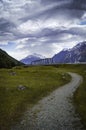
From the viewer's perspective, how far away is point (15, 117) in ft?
95.8

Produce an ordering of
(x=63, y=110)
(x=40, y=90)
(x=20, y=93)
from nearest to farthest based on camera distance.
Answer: (x=63, y=110), (x=20, y=93), (x=40, y=90)

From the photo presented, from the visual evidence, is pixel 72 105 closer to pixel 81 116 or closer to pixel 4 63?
pixel 81 116

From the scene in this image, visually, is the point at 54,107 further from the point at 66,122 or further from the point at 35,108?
the point at 66,122

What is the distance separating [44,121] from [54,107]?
7362 millimetres

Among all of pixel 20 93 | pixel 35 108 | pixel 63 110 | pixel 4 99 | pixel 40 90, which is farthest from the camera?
pixel 40 90

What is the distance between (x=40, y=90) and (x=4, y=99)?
11.6 m

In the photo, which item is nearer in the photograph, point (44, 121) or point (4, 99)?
point (44, 121)

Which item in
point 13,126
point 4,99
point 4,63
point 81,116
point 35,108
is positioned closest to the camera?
point 13,126

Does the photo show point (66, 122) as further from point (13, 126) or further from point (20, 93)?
point (20, 93)

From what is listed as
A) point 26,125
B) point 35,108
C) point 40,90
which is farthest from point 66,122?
point 40,90

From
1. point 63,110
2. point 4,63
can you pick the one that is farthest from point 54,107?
point 4,63

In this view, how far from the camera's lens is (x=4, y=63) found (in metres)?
147

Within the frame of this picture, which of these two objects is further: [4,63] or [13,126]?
[4,63]

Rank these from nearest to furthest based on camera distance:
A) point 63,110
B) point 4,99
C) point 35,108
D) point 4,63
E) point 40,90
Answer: point 63,110 → point 35,108 → point 4,99 → point 40,90 → point 4,63
